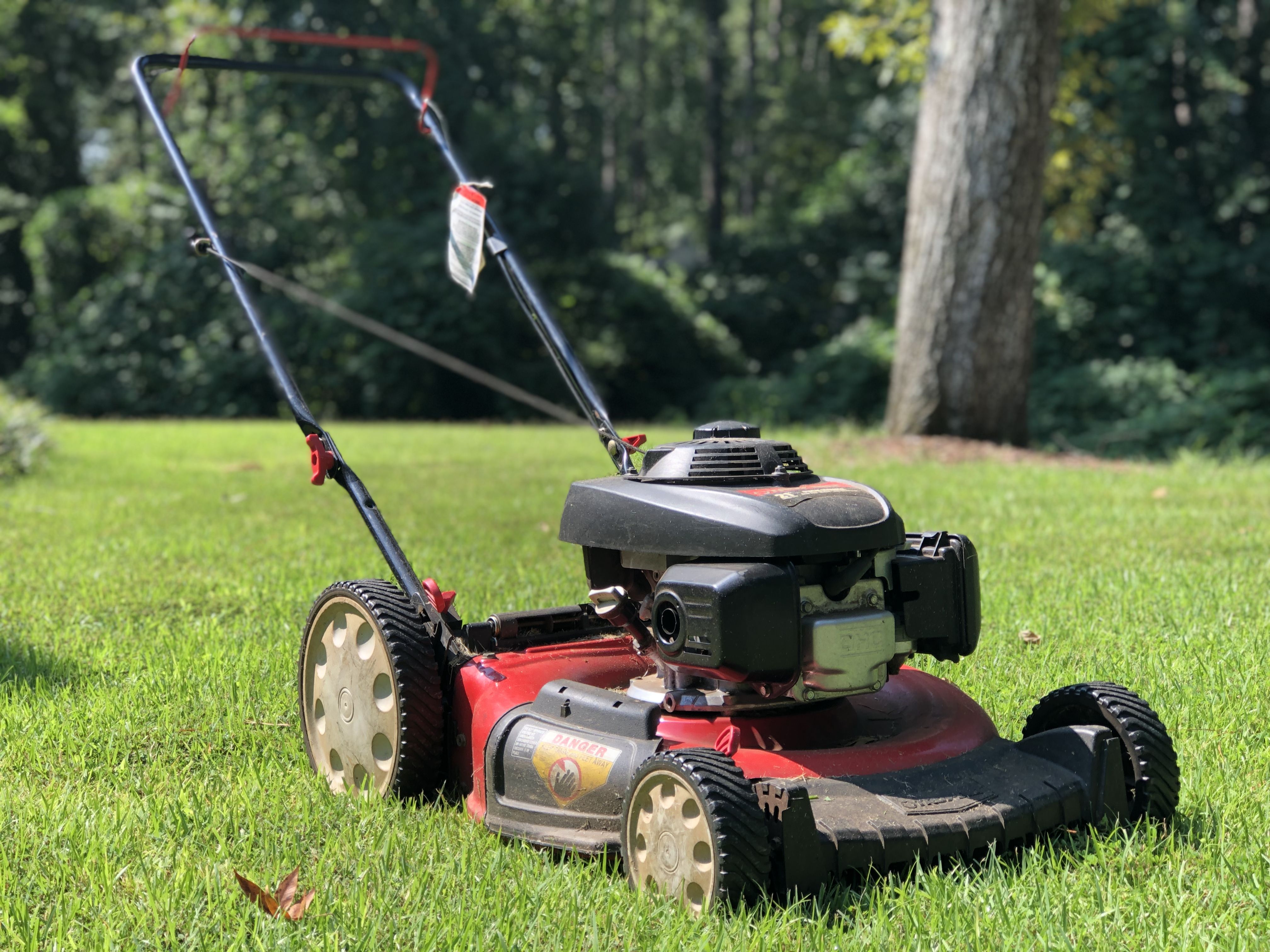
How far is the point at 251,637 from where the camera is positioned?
3838 mm

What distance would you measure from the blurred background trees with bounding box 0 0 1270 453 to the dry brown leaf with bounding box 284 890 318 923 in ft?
31.7

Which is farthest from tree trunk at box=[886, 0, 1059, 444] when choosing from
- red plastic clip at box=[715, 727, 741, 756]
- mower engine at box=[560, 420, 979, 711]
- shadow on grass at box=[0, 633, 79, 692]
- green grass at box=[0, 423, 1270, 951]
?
red plastic clip at box=[715, 727, 741, 756]

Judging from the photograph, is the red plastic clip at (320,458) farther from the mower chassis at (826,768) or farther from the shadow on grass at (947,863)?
the shadow on grass at (947,863)

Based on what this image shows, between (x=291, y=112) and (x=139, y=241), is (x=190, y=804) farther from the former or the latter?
(x=139, y=241)

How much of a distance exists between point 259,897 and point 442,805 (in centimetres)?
54

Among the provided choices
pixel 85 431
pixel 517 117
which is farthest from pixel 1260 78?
pixel 85 431

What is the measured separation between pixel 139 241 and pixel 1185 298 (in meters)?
14.7

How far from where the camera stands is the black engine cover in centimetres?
216

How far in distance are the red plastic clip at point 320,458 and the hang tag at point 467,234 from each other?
0.54m

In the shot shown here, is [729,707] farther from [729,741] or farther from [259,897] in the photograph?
[259,897]

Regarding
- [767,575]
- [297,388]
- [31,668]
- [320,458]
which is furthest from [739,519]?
[31,668]

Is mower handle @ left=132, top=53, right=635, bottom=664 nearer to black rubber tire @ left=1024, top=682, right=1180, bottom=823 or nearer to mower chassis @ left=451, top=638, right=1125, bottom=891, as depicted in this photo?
mower chassis @ left=451, top=638, right=1125, bottom=891

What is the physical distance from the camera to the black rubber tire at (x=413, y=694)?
2.50 meters

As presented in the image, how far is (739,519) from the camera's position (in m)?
2.18
